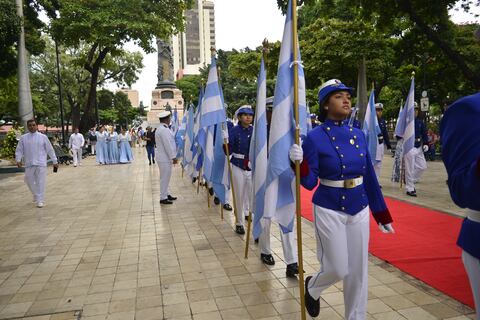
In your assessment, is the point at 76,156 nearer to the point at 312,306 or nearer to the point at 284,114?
the point at 284,114

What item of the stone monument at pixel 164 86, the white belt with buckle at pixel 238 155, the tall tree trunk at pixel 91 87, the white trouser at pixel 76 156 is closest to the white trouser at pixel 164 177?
the white belt with buckle at pixel 238 155

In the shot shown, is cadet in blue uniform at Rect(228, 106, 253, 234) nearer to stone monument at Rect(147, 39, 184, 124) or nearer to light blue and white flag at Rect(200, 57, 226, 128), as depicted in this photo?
light blue and white flag at Rect(200, 57, 226, 128)

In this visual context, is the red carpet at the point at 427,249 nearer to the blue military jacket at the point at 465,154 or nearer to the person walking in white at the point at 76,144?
the blue military jacket at the point at 465,154

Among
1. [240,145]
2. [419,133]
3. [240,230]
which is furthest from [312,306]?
[419,133]

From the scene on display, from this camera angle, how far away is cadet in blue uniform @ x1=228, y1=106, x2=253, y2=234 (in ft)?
21.5

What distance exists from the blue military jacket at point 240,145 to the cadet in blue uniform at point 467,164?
4496 mm

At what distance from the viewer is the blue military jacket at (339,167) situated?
3248 millimetres

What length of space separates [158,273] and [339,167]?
285cm

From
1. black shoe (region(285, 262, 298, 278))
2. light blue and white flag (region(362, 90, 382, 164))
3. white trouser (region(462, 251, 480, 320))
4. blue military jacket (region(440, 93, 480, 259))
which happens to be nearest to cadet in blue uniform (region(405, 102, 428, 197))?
light blue and white flag (region(362, 90, 382, 164))

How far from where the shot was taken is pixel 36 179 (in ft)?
32.8

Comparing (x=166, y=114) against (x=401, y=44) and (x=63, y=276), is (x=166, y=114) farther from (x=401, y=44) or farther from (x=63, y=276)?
(x=401, y=44)

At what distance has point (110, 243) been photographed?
257 inches

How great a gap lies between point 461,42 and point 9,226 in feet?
72.7

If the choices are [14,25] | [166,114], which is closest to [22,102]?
[14,25]
